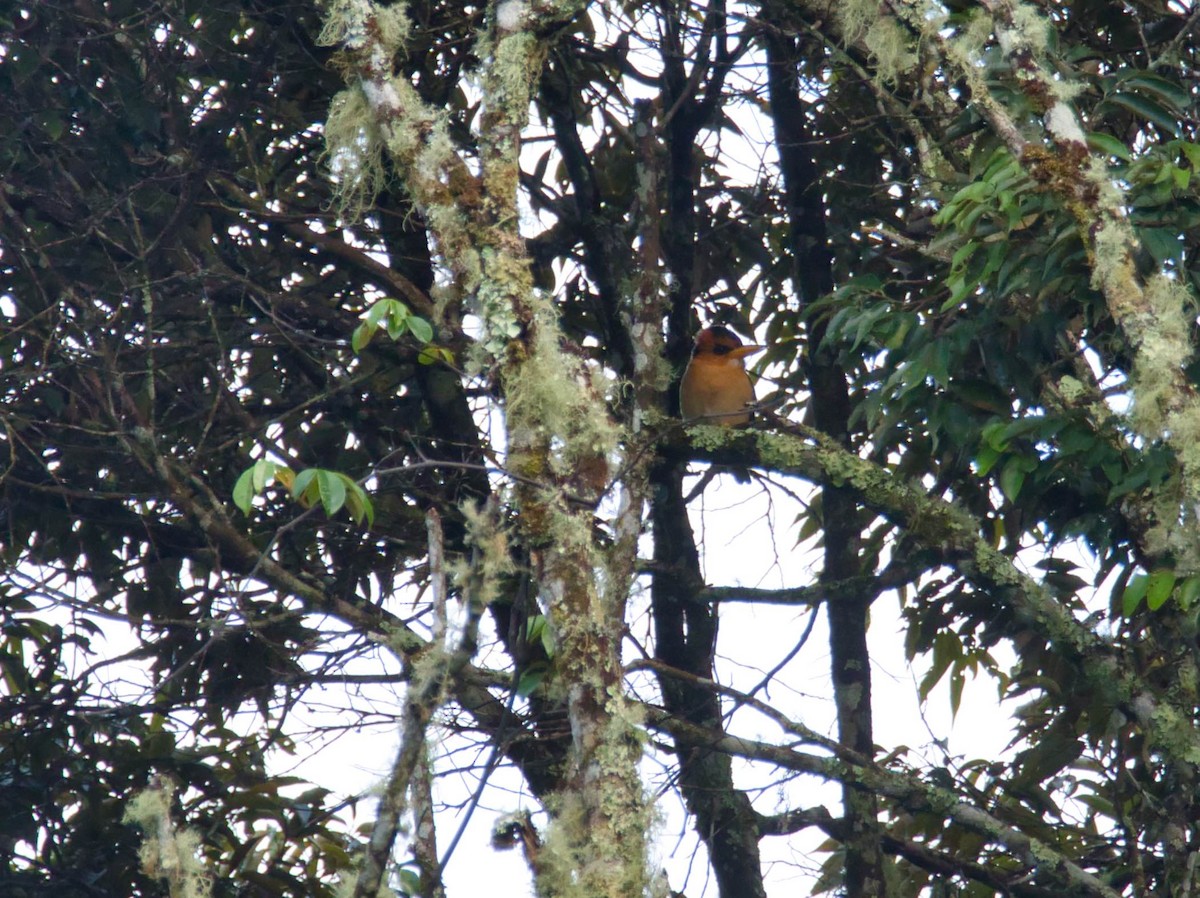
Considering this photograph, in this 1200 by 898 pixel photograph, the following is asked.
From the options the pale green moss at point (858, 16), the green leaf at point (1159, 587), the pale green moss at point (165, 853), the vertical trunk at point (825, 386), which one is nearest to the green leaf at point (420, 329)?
the pale green moss at point (165, 853)

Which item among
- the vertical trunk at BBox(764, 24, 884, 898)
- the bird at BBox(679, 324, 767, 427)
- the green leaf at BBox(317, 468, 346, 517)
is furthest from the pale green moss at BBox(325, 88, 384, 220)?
the bird at BBox(679, 324, 767, 427)

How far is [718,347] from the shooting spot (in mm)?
5316

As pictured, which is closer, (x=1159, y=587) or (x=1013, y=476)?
(x=1159, y=587)

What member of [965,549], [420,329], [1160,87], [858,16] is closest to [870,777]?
[965,549]

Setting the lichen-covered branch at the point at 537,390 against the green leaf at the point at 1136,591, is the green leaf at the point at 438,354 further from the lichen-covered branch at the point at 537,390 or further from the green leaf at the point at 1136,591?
the green leaf at the point at 1136,591

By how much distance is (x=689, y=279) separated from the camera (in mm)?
4730

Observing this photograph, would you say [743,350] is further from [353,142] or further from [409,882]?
[409,882]

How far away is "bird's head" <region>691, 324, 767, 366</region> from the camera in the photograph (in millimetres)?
5289

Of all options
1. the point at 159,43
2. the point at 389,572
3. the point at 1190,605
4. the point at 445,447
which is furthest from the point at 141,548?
the point at 1190,605

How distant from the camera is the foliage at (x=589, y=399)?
2.60 m

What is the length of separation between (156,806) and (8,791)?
97.1 inches

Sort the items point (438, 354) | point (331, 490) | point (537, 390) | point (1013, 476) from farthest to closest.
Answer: point (438, 354), point (1013, 476), point (331, 490), point (537, 390)

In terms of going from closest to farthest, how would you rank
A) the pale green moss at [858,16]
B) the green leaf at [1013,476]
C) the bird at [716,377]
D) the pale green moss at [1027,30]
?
1. the pale green moss at [1027,30]
2. the green leaf at [1013,476]
3. the pale green moss at [858,16]
4. the bird at [716,377]

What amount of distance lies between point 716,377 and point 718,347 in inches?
4.8
